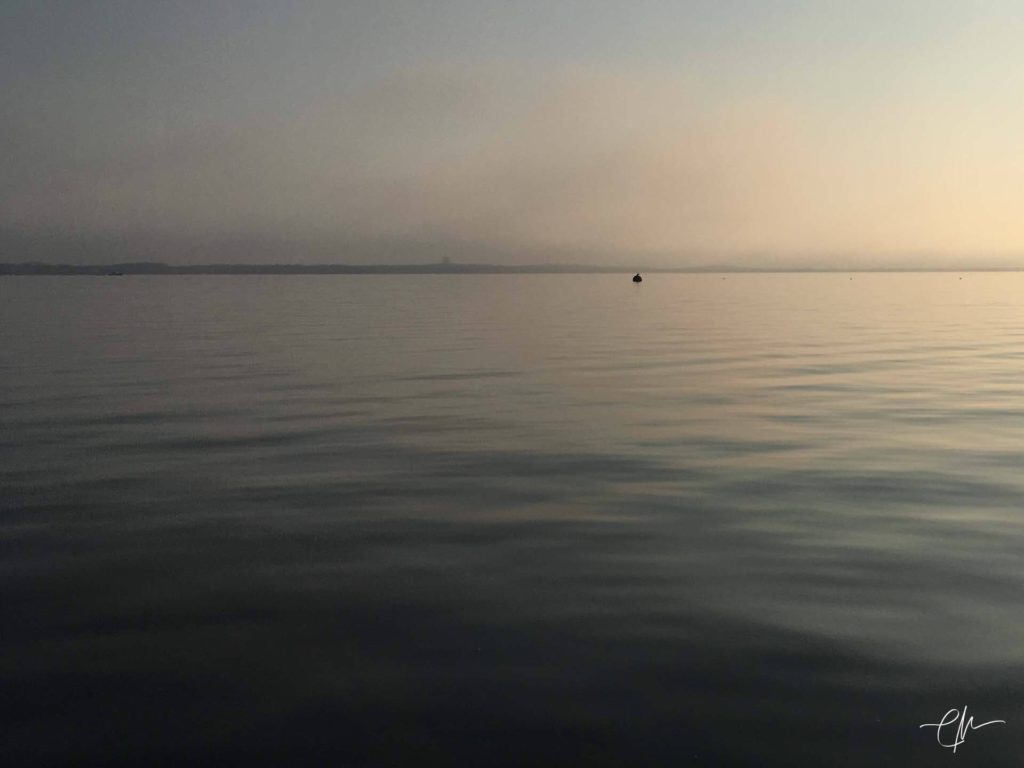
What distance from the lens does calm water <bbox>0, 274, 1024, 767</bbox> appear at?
18.8ft

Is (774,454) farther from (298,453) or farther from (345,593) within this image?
(345,593)

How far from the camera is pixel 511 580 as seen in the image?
8555mm

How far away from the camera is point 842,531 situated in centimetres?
1009

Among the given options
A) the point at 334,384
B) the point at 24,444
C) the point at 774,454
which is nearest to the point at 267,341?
the point at 334,384
